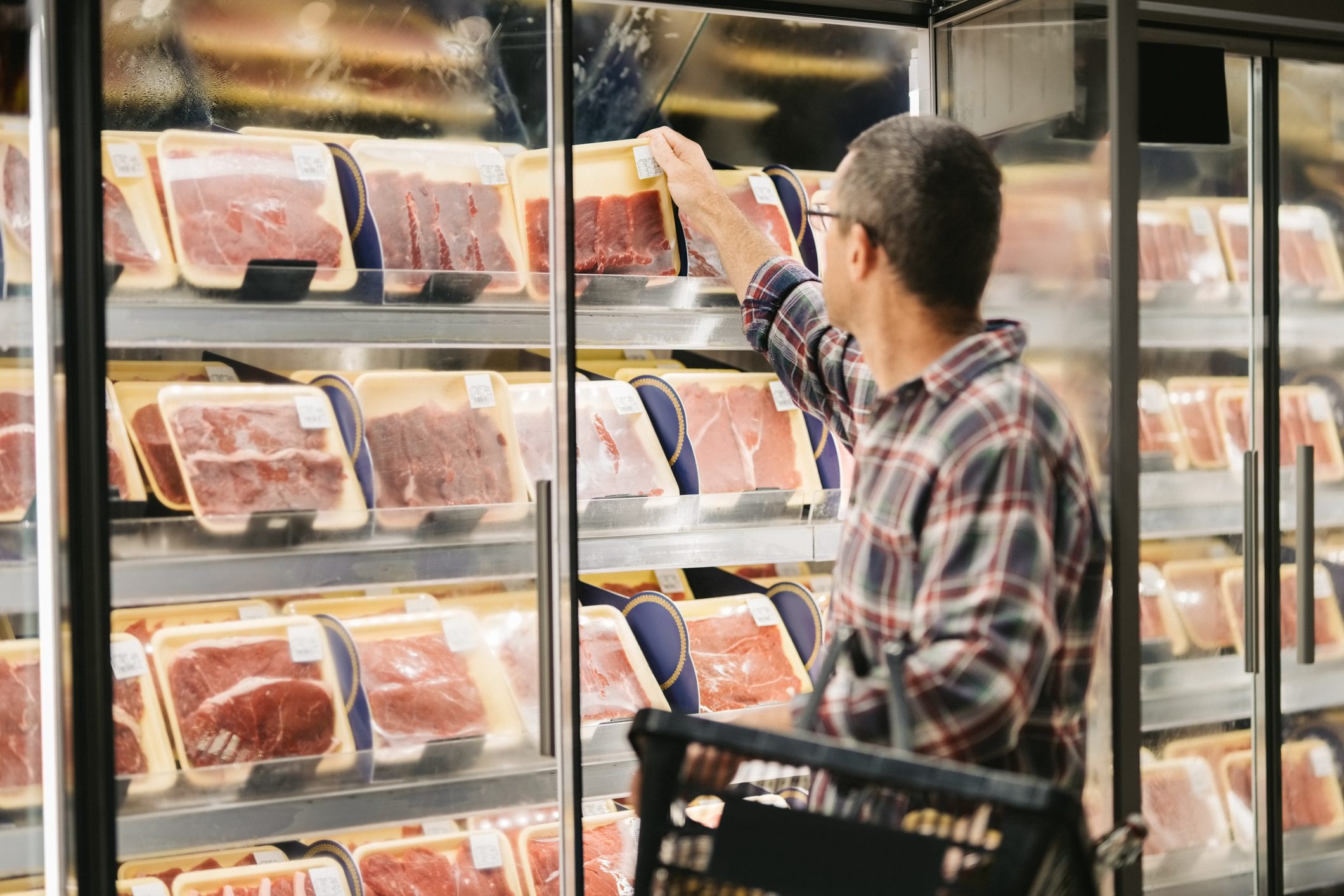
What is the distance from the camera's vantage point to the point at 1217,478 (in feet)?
9.39

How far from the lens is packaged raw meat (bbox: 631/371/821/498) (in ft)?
8.61

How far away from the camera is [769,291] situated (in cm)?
225

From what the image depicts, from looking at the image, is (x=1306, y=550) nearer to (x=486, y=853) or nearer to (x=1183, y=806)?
(x=1183, y=806)

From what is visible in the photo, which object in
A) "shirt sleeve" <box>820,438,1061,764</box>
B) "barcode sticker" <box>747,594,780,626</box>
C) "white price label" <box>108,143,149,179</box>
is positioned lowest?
"barcode sticker" <box>747,594,780,626</box>

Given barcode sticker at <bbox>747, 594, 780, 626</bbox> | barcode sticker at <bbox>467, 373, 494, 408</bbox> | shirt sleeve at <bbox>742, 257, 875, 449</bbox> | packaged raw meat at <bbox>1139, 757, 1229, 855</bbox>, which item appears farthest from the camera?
packaged raw meat at <bbox>1139, 757, 1229, 855</bbox>

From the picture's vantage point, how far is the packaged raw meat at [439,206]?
2.40 metres

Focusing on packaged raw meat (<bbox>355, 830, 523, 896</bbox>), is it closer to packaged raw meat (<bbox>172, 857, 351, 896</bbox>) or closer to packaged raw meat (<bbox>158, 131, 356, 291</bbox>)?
packaged raw meat (<bbox>172, 857, 351, 896</bbox>)

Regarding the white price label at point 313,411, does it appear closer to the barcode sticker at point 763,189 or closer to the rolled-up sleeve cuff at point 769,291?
the rolled-up sleeve cuff at point 769,291

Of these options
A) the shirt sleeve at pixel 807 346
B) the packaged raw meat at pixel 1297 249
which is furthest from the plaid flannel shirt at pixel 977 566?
the packaged raw meat at pixel 1297 249

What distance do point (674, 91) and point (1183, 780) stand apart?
2083 mm

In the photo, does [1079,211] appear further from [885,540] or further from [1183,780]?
[1183,780]

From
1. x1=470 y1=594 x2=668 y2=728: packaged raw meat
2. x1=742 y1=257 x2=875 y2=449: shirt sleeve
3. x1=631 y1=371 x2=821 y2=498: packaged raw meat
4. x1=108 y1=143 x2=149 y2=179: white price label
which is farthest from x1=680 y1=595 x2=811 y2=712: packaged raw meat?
x1=108 y1=143 x2=149 y2=179: white price label

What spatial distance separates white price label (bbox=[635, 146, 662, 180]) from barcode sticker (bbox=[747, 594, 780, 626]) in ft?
3.18

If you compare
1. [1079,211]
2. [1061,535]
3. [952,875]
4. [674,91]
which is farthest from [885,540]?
[674,91]
